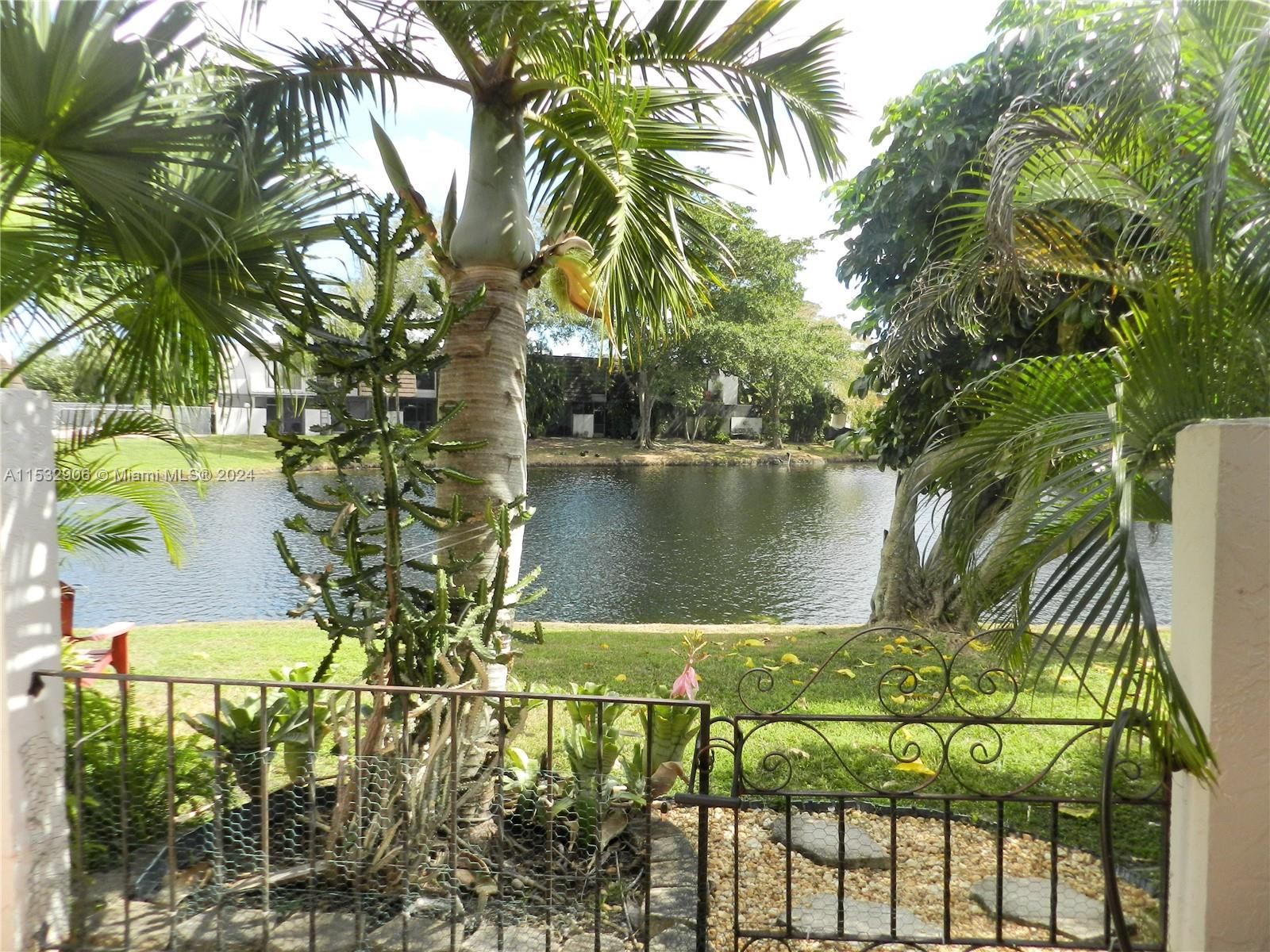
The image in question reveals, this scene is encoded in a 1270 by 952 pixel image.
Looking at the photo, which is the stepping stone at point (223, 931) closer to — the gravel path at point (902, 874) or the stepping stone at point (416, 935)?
the stepping stone at point (416, 935)

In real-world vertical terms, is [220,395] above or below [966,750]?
above

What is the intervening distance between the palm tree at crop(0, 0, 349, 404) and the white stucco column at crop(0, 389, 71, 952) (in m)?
0.82

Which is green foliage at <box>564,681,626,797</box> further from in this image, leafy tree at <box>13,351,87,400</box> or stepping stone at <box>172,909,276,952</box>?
leafy tree at <box>13,351,87,400</box>

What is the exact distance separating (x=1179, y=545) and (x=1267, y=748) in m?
0.58

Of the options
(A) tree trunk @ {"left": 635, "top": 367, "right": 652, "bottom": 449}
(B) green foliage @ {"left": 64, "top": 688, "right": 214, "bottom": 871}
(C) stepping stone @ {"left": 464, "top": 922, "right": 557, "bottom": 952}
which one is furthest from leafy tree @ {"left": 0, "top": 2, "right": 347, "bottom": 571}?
(A) tree trunk @ {"left": 635, "top": 367, "right": 652, "bottom": 449}

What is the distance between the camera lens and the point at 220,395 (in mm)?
4426

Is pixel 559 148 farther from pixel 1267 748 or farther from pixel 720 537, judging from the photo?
pixel 720 537

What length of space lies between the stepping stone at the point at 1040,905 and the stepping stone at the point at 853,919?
0.32 metres

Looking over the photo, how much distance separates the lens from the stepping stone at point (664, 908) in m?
3.10

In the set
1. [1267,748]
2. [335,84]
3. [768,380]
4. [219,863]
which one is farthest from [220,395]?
[768,380]

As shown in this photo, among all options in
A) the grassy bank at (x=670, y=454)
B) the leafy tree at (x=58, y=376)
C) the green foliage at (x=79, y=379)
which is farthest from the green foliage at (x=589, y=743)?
the grassy bank at (x=670, y=454)

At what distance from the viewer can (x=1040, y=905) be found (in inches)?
136

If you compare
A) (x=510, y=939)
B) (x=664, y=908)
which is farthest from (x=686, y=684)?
(x=510, y=939)

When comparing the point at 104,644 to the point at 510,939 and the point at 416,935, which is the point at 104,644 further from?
the point at 510,939
